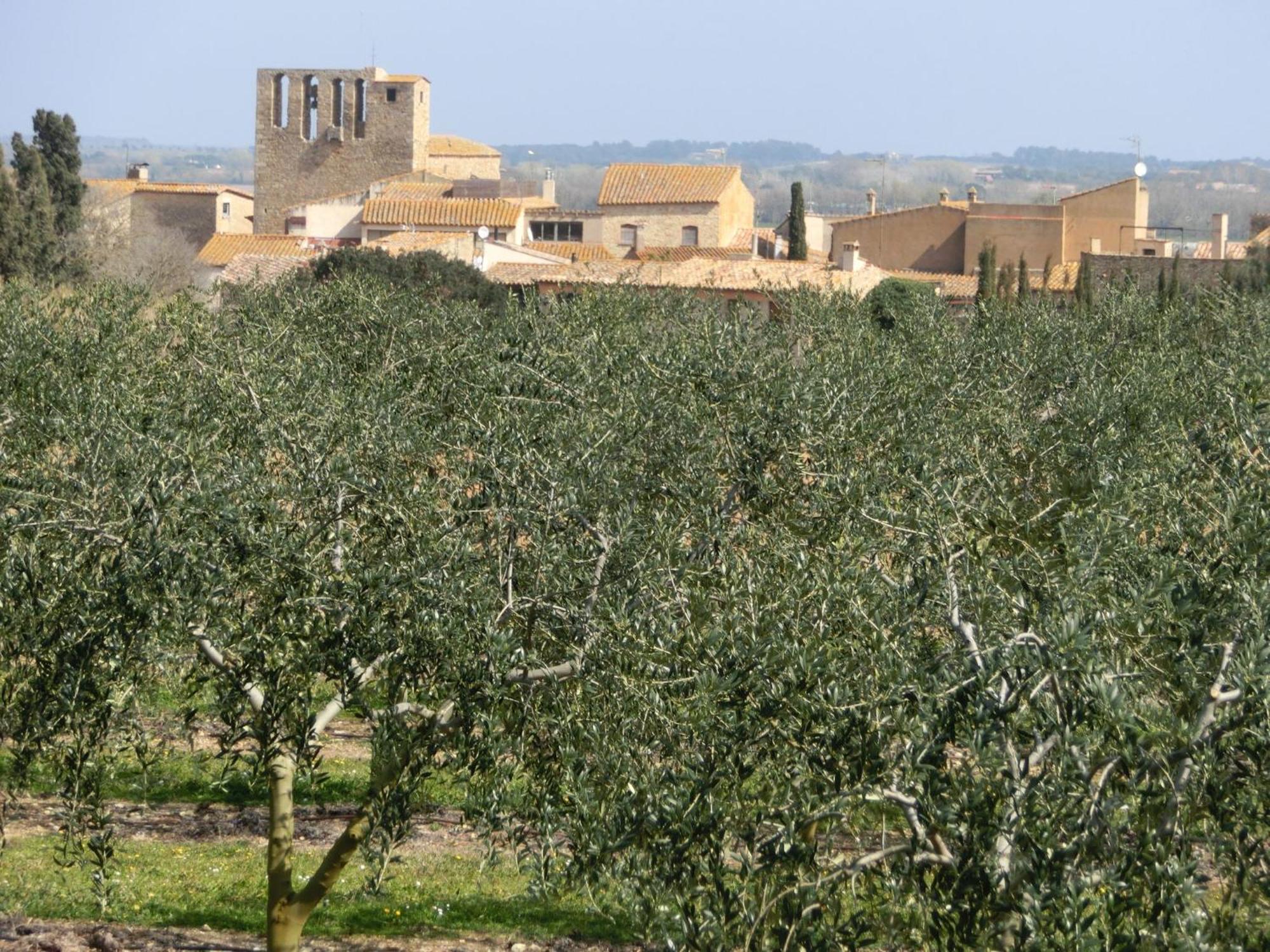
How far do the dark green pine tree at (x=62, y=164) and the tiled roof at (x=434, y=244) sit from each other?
399 inches

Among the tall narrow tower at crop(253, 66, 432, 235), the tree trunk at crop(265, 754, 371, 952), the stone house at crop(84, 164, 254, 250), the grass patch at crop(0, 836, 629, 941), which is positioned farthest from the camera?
the tall narrow tower at crop(253, 66, 432, 235)

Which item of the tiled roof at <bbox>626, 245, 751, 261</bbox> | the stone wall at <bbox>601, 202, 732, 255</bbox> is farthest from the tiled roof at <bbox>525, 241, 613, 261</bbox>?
the stone wall at <bbox>601, 202, 732, 255</bbox>

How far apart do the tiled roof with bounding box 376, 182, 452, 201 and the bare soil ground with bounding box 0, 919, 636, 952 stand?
5469 cm

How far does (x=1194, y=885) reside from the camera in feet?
16.5

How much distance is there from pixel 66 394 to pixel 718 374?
15.2ft

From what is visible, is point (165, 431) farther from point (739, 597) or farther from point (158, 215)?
point (158, 215)

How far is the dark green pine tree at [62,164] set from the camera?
50.5 m

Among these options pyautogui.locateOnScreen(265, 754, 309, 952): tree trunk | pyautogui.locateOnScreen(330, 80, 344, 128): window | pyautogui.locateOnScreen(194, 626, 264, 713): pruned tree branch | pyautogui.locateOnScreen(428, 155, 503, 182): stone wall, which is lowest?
pyautogui.locateOnScreen(265, 754, 309, 952): tree trunk

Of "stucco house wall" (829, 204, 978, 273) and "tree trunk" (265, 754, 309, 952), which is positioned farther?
"stucco house wall" (829, 204, 978, 273)

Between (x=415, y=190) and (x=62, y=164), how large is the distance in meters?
17.9

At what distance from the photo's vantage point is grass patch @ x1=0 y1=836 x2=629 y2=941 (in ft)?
35.7

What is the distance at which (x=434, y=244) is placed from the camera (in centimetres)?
4594

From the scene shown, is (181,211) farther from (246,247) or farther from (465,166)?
(246,247)

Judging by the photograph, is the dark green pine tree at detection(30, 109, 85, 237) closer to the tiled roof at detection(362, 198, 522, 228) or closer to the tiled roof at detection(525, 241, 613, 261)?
the tiled roof at detection(362, 198, 522, 228)
